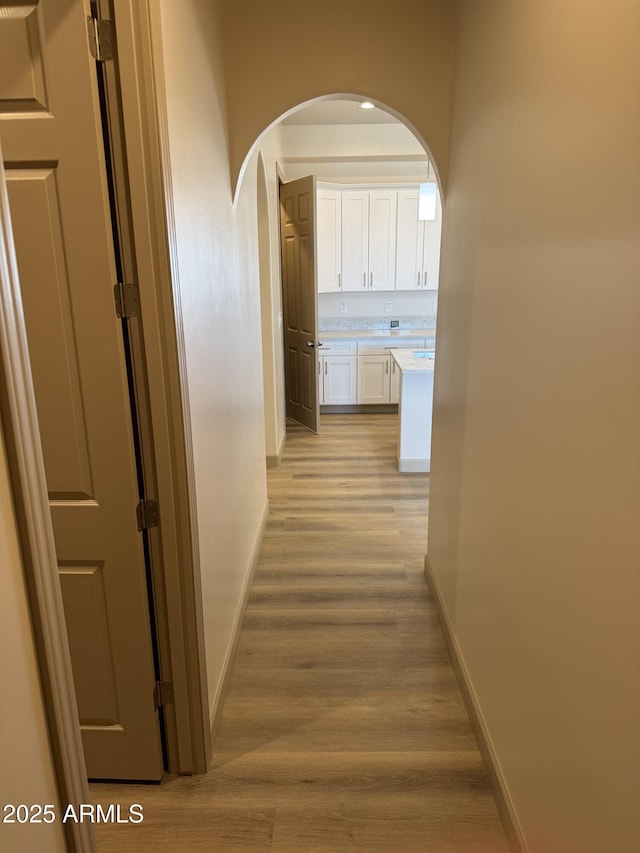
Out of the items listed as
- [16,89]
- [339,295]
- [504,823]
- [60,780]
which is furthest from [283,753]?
[339,295]

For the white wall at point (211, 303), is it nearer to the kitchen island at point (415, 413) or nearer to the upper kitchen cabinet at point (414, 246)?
the kitchen island at point (415, 413)

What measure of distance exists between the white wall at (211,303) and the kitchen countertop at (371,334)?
3553mm

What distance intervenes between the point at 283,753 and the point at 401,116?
8.90 ft

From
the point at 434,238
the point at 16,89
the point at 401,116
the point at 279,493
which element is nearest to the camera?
the point at 16,89

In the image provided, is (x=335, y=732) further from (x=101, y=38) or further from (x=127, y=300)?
(x=101, y=38)

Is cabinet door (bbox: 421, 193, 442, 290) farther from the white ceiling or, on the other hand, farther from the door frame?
the door frame

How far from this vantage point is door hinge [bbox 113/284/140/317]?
159 centimetres

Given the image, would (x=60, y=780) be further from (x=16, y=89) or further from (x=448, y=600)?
(x=448, y=600)

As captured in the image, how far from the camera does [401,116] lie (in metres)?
2.58

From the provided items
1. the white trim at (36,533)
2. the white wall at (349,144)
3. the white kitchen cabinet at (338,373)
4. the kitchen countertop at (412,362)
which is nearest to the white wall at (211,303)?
the white trim at (36,533)

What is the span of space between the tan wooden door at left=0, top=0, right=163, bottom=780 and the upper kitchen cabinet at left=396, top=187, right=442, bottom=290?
5437 mm

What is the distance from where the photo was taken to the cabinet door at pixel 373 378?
6.69m

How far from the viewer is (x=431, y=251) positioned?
21.8 feet

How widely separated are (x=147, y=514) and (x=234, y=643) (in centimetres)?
114
